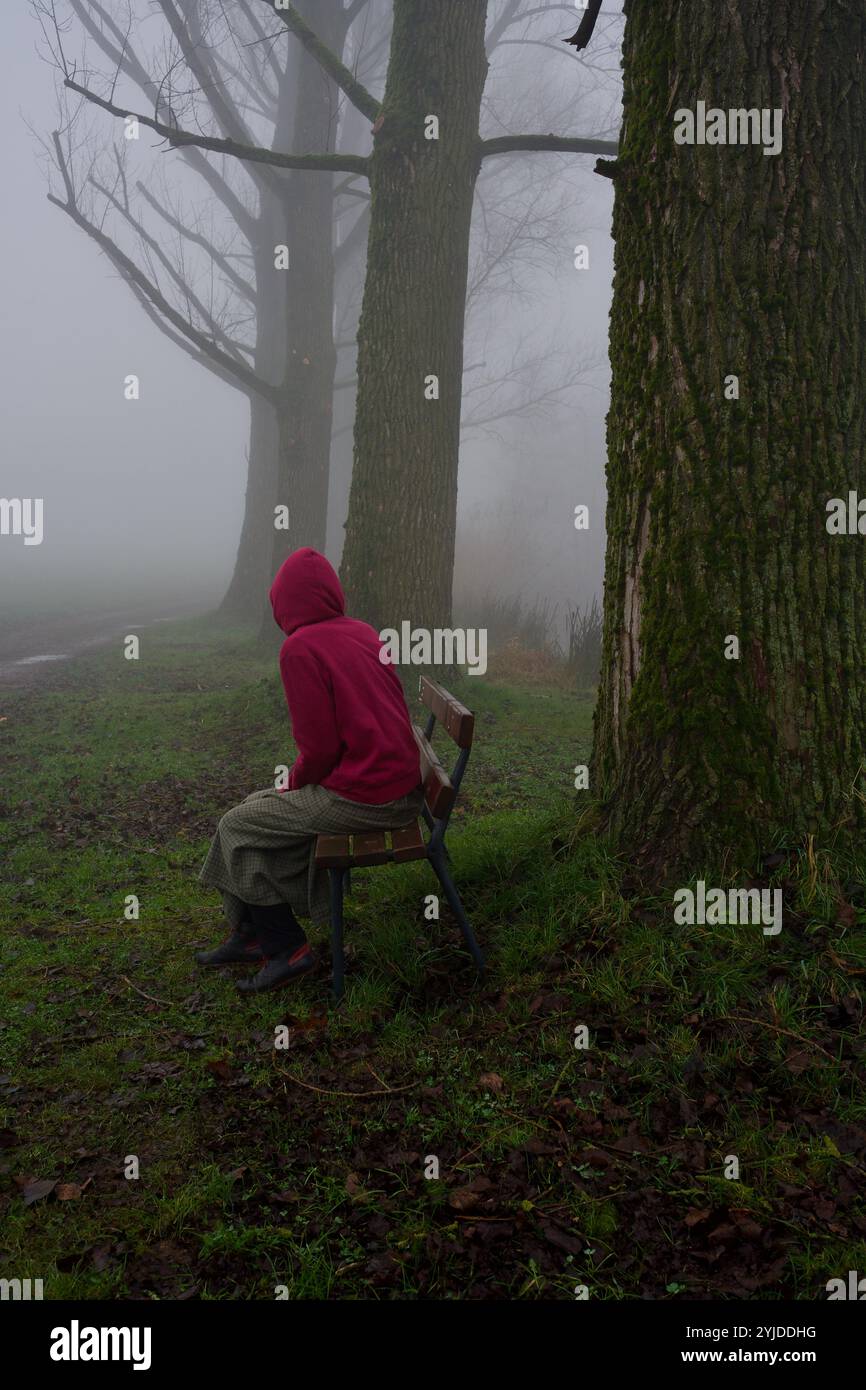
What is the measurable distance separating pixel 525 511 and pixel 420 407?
1329 cm

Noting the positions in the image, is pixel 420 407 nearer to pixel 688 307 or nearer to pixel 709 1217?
pixel 688 307

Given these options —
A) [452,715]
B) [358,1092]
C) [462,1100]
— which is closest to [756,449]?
[452,715]

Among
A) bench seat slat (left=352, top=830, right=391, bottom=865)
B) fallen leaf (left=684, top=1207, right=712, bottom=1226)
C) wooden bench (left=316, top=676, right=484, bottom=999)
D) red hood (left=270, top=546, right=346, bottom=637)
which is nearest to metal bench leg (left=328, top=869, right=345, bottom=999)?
wooden bench (left=316, top=676, right=484, bottom=999)

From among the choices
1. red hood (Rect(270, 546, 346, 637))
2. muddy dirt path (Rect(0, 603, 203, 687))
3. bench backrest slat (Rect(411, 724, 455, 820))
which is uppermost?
muddy dirt path (Rect(0, 603, 203, 687))

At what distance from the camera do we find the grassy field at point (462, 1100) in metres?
2.29

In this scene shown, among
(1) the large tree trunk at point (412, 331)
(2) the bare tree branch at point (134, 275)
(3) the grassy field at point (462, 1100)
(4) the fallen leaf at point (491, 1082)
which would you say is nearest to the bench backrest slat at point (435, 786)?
(3) the grassy field at point (462, 1100)

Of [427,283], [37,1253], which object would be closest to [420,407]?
[427,283]

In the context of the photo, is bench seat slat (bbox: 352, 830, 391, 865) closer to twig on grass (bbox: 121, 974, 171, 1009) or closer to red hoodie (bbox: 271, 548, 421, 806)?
red hoodie (bbox: 271, 548, 421, 806)

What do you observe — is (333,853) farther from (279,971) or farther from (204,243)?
(204,243)

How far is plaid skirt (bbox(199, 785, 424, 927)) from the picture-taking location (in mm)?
3686

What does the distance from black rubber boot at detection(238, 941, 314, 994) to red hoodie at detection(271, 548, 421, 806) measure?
27.9 inches

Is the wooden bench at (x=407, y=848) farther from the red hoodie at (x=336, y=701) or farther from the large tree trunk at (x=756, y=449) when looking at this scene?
the large tree trunk at (x=756, y=449)

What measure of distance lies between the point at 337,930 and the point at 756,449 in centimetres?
241

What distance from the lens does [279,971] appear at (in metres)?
3.77
